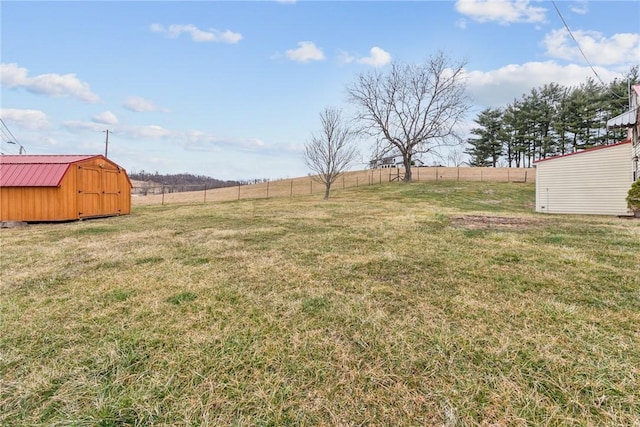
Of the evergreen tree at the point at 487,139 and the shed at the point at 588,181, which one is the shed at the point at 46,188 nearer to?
the shed at the point at 588,181

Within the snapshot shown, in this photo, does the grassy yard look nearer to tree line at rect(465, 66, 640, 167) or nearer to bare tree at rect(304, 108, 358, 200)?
bare tree at rect(304, 108, 358, 200)

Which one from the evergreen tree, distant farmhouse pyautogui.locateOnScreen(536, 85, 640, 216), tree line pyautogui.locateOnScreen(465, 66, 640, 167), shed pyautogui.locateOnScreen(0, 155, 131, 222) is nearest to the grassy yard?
shed pyautogui.locateOnScreen(0, 155, 131, 222)

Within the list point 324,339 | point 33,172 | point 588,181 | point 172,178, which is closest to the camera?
point 324,339

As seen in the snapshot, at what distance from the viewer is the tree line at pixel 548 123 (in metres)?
29.4

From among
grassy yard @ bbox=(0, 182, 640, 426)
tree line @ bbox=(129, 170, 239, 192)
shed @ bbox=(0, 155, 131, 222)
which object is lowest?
grassy yard @ bbox=(0, 182, 640, 426)

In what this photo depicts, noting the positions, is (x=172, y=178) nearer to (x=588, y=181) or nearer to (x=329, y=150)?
(x=329, y=150)

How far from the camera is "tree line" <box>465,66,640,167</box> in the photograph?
1158 inches

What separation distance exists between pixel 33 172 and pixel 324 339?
12853 mm

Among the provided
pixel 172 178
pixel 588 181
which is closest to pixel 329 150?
pixel 588 181

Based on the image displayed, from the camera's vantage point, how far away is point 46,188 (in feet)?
31.9

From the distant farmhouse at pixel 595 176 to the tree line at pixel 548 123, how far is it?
2248 centimetres

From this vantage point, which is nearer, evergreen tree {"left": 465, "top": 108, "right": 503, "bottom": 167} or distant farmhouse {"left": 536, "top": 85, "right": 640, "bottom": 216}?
distant farmhouse {"left": 536, "top": 85, "right": 640, "bottom": 216}

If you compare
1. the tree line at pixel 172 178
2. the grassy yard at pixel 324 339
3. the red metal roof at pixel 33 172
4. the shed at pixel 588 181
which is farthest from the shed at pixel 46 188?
the tree line at pixel 172 178

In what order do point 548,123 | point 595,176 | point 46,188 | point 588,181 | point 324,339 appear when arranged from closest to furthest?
point 324,339 < point 46,188 < point 595,176 < point 588,181 < point 548,123
